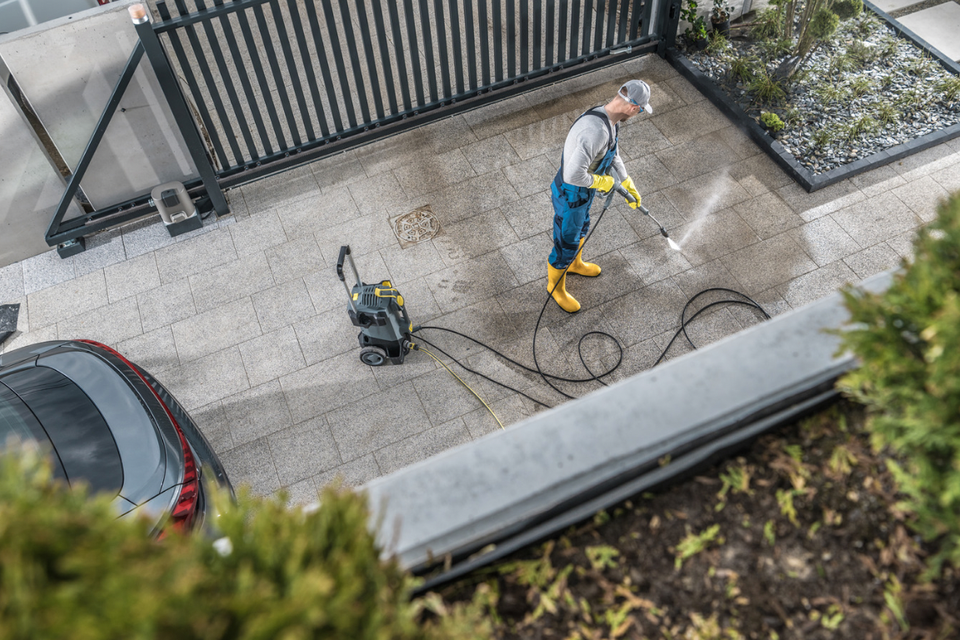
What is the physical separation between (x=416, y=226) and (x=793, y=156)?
3.38 meters

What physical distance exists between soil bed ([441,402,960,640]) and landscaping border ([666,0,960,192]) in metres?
4.35

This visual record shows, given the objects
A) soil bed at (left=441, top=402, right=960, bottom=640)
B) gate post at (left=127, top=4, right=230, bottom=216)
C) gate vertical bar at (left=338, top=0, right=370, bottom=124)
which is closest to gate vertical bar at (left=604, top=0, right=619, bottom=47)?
gate vertical bar at (left=338, top=0, right=370, bottom=124)

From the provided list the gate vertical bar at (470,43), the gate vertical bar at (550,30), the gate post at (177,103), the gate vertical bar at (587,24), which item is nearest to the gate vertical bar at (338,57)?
the gate vertical bar at (470,43)

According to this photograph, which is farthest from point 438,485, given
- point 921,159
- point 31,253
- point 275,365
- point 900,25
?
point 900,25

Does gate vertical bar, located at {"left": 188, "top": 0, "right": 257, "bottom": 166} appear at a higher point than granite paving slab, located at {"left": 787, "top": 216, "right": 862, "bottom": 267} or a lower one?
higher

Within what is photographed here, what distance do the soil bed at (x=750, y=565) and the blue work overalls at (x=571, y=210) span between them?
2.88 metres

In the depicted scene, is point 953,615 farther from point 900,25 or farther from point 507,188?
point 900,25

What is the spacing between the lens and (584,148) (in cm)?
438

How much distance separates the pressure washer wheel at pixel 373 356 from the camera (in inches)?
187

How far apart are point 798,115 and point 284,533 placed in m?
6.35

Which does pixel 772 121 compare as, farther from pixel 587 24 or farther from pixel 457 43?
pixel 457 43

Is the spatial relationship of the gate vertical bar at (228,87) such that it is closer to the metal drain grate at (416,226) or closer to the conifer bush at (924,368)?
the metal drain grate at (416,226)

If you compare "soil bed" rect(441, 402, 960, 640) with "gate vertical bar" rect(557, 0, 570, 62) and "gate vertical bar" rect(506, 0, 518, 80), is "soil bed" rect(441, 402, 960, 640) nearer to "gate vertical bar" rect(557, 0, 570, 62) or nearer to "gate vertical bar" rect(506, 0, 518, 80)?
"gate vertical bar" rect(506, 0, 518, 80)

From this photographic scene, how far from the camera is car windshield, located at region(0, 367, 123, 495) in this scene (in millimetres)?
3539
